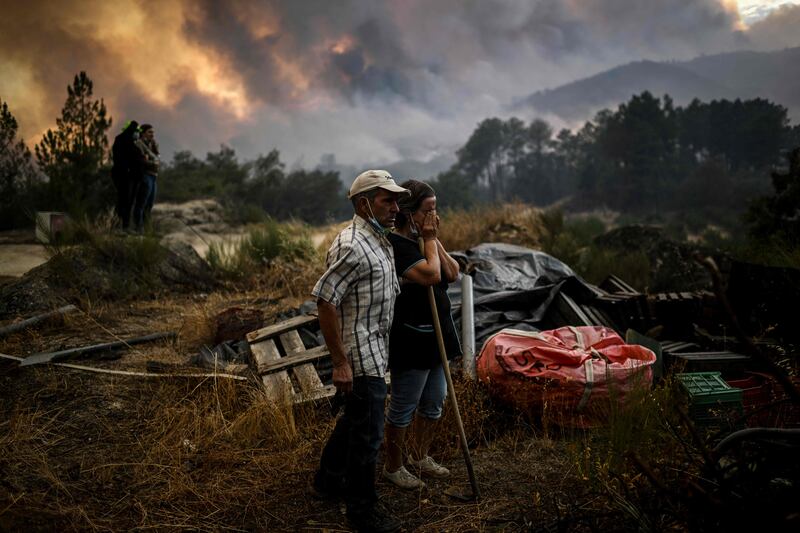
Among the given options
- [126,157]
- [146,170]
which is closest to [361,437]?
[146,170]

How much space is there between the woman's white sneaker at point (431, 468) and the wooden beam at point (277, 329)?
2.14 meters

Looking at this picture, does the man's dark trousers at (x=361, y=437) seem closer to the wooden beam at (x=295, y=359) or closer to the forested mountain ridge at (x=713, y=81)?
the wooden beam at (x=295, y=359)

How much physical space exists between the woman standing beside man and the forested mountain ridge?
104 ft

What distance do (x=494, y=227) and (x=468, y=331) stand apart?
6.55 meters

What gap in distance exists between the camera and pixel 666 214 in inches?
1329

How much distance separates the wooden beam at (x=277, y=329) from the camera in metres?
4.74

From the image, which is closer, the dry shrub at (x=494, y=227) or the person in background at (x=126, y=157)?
the person in background at (x=126, y=157)

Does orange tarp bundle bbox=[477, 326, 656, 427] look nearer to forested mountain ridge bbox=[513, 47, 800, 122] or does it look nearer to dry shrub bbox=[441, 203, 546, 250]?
dry shrub bbox=[441, 203, 546, 250]

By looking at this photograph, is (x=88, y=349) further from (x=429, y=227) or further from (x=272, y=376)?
(x=429, y=227)

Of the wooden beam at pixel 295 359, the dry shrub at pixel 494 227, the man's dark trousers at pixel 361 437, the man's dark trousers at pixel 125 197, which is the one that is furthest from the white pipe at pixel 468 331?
the man's dark trousers at pixel 125 197

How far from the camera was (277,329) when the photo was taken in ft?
15.9

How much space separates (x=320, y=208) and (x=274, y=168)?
4.34 meters

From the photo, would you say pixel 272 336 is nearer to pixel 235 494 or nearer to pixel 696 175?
pixel 235 494

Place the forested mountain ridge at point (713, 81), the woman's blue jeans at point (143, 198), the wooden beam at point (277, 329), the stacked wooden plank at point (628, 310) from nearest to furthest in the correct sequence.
Result: 1. the wooden beam at point (277, 329)
2. the stacked wooden plank at point (628, 310)
3. the woman's blue jeans at point (143, 198)
4. the forested mountain ridge at point (713, 81)
